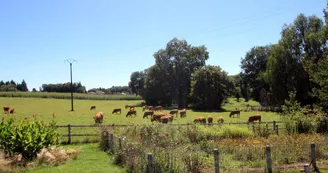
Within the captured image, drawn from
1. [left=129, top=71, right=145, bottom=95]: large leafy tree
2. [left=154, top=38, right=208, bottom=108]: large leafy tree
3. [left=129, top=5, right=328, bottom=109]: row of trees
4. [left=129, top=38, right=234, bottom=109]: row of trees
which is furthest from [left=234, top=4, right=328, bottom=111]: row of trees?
[left=129, top=71, right=145, bottom=95]: large leafy tree

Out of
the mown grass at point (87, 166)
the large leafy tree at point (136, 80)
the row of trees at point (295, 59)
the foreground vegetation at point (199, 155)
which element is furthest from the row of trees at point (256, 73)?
the large leafy tree at point (136, 80)

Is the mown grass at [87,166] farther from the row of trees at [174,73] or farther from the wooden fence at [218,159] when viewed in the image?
the row of trees at [174,73]

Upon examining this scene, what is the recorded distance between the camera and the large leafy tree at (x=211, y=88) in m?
59.9

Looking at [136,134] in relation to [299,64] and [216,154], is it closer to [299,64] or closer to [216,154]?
[216,154]

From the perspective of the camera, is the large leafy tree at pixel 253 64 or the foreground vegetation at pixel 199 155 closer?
the foreground vegetation at pixel 199 155

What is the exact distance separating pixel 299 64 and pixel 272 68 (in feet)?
13.0

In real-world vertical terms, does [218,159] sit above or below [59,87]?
below

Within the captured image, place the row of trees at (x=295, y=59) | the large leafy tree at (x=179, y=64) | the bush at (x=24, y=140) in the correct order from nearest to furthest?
1. the bush at (x=24, y=140)
2. the row of trees at (x=295, y=59)
3. the large leafy tree at (x=179, y=64)

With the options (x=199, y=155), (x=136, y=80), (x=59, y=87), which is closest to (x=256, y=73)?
(x=136, y=80)

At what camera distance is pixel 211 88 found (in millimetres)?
59594

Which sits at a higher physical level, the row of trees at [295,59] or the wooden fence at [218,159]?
the row of trees at [295,59]

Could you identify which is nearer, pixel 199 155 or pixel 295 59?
pixel 199 155

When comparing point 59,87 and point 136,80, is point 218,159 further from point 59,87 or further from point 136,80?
point 59,87

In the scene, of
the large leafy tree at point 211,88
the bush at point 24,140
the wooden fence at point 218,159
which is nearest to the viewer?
the wooden fence at point 218,159
